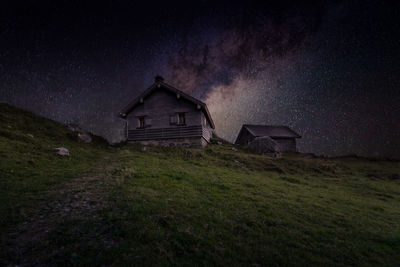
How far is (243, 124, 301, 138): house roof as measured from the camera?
49500 mm

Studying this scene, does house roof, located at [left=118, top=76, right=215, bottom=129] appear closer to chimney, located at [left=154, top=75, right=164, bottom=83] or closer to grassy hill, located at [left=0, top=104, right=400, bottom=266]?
chimney, located at [left=154, top=75, right=164, bottom=83]

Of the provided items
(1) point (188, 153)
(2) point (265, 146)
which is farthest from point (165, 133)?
(2) point (265, 146)

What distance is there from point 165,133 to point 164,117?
7.96 feet

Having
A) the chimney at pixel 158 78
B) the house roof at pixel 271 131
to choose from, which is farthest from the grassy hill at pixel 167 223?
the house roof at pixel 271 131

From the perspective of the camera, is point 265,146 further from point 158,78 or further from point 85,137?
point 85,137

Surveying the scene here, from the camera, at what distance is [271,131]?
5191cm

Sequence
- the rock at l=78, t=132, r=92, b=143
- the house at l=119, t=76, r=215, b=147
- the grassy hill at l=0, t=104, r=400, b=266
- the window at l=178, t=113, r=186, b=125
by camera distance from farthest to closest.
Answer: the window at l=178, t=113, r=186, b=125 < the house at l=119, t=76, r=215, b=147 < the rock at l=78, t=132, r=92, b=143 < the grassy hill at l=0, t=104, r=400, b=266

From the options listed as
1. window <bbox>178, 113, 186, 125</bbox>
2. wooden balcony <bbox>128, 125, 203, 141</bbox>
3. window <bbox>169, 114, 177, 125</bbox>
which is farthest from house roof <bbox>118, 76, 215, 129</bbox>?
window <bbox>169, 114, 177, 125</bbox>

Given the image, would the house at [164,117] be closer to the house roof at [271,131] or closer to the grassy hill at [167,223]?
the grassy hill at [167,223]

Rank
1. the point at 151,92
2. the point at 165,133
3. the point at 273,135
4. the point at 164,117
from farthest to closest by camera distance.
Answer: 1. the point at 273,135
2. the point at 151,92
3. the point at 164,117
4. the point at 165,133

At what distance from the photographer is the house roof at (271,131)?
4950 centimetres

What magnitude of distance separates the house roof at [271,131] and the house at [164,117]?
85.3ft

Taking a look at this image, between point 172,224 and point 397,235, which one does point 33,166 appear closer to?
point 172,224

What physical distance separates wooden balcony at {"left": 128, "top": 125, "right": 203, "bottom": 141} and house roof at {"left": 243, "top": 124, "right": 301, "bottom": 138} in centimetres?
2601
